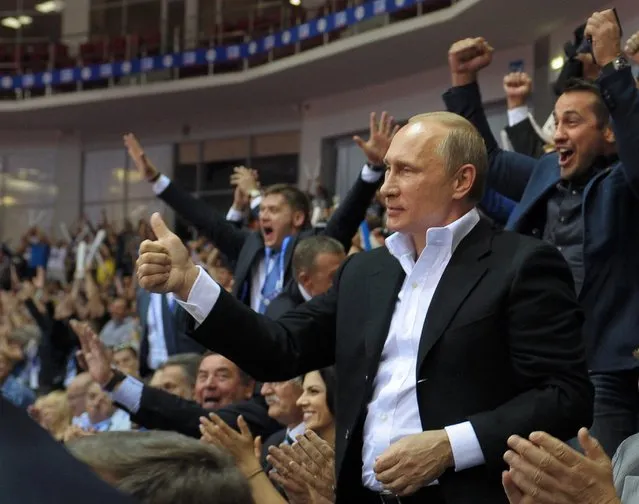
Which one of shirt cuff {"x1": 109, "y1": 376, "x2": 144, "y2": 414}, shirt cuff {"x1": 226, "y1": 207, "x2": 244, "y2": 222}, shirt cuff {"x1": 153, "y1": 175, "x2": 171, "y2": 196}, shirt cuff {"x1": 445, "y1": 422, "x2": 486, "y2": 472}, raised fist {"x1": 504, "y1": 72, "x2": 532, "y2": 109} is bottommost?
shirt cuff {"x1": 109, "y1": 376, "x2": 144, "y2": 414}

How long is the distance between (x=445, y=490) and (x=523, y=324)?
1.17ft

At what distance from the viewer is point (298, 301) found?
395 centimetres

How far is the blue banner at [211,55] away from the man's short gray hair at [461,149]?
9.40 metres

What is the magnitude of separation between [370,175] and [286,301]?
0.60 metres

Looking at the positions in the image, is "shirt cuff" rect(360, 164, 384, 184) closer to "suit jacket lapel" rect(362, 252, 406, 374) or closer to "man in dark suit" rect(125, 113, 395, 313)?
"man in dark suit" rect(125, 113, 395, 313)

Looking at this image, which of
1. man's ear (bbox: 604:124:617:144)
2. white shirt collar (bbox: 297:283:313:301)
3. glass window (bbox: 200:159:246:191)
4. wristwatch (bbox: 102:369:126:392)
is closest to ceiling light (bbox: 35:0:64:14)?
glass window (bbox: 200:159:246:191)

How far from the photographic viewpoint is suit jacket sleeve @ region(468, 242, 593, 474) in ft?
6.46

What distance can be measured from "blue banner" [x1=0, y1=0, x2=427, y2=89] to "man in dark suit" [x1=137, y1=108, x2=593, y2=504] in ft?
31.1

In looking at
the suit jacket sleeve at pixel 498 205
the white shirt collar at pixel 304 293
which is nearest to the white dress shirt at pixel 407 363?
the suit jacket sleeve at pixel 498 205

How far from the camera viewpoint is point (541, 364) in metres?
2.00

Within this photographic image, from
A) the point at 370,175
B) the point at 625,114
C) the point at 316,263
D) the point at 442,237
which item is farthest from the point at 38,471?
the point at 370,175

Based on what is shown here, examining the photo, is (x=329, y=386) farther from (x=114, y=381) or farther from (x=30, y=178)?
(x=30, y=178)

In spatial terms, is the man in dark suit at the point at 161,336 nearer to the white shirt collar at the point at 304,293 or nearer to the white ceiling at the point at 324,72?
the white shirt collar at the point at 304,293

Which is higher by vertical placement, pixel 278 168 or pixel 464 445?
pixel 278 168
